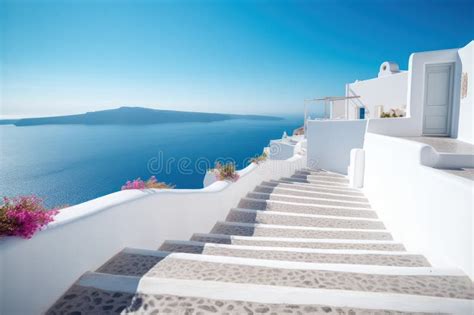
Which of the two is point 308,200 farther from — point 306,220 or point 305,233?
point 305,233

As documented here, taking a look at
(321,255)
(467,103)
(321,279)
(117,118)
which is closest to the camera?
(321,279)

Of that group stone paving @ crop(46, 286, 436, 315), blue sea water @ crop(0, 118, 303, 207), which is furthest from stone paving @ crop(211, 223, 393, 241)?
blue sea water @ crop(0, 118, 303, 207)

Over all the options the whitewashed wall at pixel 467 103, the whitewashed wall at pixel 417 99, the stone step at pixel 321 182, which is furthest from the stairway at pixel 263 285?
the stone step at pixel 321 182

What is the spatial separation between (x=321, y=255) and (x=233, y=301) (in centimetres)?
184

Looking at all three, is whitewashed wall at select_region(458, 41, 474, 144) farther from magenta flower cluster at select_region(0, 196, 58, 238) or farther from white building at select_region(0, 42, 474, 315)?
magenta flower cluster at select_region(0, 196, 58, 238)

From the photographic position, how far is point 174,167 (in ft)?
158

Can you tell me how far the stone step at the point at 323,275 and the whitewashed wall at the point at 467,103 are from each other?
6664 mm

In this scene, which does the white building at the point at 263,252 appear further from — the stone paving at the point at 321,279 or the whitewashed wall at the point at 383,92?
the whitewashed wall at the point at 383,92

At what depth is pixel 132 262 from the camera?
3.18 metres

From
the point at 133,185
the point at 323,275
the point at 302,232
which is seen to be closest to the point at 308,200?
the point at 302,232

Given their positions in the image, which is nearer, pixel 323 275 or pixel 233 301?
pixel 233 301

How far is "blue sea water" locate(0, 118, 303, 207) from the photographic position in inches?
1297

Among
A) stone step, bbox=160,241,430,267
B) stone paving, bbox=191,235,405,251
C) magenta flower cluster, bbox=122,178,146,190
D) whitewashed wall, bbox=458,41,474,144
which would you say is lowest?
stone paving, bbox=191,235,405,251

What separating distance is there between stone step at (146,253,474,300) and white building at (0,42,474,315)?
0.04 feet
